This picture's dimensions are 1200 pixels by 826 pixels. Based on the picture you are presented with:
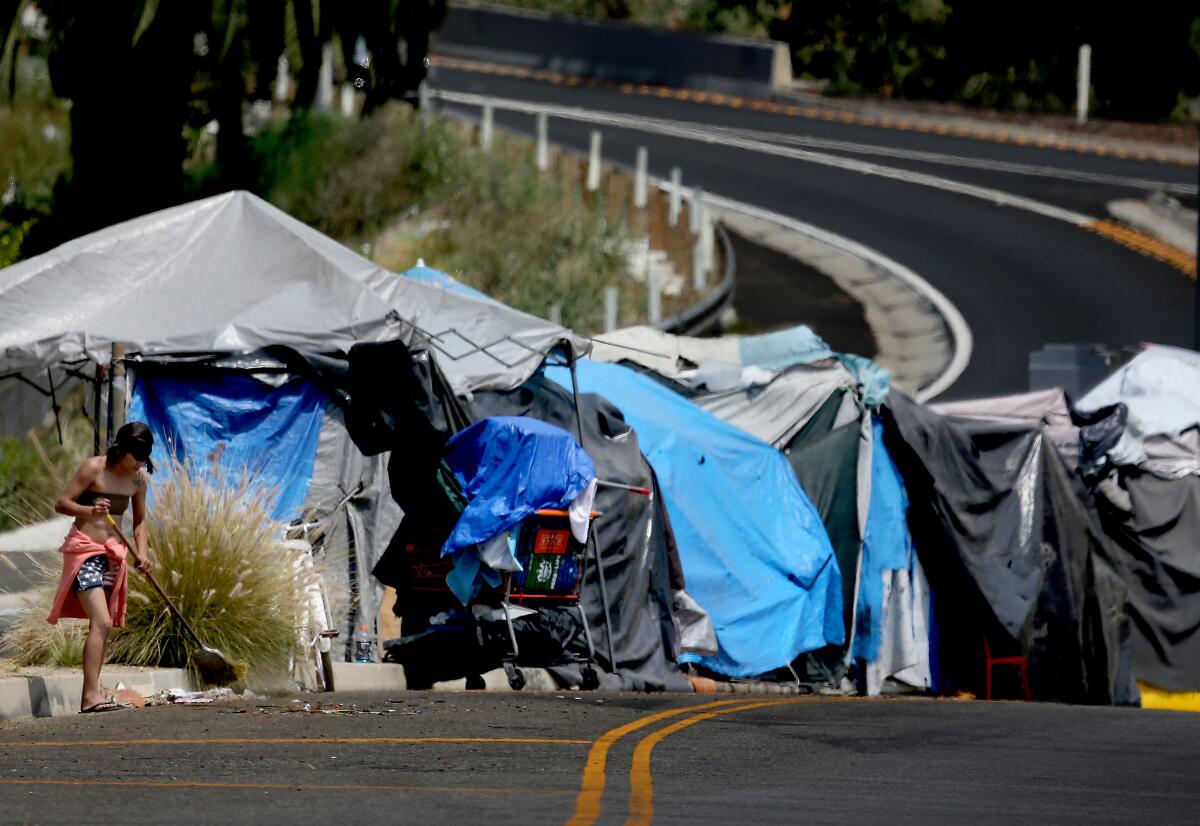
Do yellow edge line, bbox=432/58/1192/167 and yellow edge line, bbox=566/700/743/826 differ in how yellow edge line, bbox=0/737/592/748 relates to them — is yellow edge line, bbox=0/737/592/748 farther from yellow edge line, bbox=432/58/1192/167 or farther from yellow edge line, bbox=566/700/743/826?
yellow edge line, bbox=432/58/1192/167

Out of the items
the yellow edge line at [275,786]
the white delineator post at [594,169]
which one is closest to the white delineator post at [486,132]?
the white delineator post at [594,169]

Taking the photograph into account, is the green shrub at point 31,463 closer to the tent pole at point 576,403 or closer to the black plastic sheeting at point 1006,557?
the tent pole at point 576,403

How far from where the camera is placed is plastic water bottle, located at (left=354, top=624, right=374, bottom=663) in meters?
15.6

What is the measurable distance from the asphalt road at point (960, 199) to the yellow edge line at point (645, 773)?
14656 mm

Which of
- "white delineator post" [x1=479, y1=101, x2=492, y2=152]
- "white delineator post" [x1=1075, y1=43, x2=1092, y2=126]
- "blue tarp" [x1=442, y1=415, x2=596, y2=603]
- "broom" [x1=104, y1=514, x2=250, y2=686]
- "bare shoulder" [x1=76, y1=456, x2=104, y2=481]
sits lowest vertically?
"broom" [x1=104, y1=514, x2=250, y2=686]

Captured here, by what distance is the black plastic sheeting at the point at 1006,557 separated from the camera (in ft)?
62.6

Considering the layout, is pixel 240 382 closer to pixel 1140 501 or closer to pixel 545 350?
pixel 545 350

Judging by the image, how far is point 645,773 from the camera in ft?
33.6

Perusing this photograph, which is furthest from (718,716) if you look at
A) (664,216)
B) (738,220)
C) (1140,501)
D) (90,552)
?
(738,220)

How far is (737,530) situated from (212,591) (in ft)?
19.5

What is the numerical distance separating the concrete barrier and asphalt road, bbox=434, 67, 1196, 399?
5.10 ft

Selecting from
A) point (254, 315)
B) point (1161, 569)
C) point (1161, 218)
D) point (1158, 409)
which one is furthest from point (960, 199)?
point (254, 315)

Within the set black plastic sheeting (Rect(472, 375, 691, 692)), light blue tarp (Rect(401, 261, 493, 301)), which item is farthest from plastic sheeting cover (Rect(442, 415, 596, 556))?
light blue tarp (Rect(401, 261, 493, 301))

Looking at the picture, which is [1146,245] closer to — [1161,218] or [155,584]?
[1161,218]
